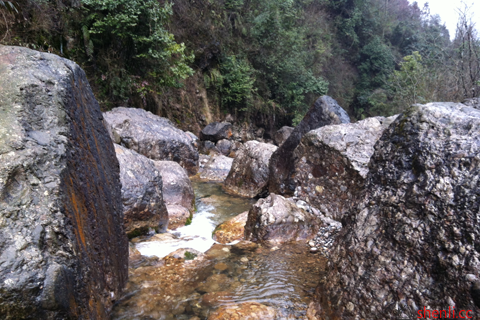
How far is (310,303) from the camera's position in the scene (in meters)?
2.39

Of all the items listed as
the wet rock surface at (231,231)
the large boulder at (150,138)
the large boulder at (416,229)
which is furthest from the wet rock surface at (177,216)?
the large boulder at (150,138)

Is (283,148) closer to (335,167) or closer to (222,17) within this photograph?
(335,167)

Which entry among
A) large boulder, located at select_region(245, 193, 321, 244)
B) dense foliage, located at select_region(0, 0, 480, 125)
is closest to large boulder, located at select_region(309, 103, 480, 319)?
large boulder, located at select_region(245, 193, 321, 244)

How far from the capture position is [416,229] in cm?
183

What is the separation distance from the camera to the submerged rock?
230 centimetres

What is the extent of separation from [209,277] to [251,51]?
1549cm

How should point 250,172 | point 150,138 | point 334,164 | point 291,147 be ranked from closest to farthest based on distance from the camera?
point 334,164
point 291,147
point 250,172
point 150,138

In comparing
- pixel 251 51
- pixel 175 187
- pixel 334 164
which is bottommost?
pixel 175 187

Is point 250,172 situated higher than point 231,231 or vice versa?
point 250,172

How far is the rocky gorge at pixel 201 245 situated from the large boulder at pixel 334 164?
838mm

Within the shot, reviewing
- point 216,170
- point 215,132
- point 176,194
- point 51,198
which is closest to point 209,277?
point 51,198

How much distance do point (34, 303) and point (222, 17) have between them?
647 inches

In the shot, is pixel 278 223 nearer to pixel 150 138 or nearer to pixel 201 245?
pixel 201 245

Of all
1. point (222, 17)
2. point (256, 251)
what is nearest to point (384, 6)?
point (222, 17)
